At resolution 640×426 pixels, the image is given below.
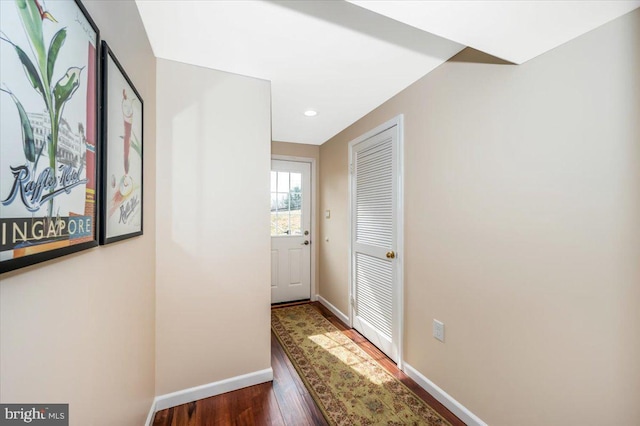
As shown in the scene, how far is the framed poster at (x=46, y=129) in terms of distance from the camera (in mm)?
509

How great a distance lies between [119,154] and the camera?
1.11 m

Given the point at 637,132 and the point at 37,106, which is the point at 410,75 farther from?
the point at 37,106

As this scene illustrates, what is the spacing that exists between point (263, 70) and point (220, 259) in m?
1.39

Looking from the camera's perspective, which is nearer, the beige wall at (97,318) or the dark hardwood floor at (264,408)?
the beige wall at (97,318)

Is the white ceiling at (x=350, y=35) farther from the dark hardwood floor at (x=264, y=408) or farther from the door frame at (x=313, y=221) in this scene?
the dark hardwood floor at (x=264, y=408)

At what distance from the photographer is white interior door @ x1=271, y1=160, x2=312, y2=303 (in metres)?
3.78

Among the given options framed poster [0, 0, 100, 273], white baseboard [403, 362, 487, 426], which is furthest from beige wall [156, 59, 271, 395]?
white baseboard [403, 362, 487, 426]

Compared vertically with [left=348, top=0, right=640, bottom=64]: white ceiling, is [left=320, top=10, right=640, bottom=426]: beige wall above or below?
below

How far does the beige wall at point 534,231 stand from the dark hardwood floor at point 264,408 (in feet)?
1.84

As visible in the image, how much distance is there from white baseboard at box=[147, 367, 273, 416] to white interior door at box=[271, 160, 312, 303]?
67.9 inches

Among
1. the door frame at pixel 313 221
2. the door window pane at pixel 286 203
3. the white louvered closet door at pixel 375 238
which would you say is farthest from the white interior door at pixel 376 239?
the door window pane at pixel 286 203

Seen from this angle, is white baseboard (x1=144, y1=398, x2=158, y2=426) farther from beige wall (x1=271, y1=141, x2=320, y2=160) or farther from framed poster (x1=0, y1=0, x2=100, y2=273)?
beige wall (x1=271, y1=141, x2=320, y2=160)

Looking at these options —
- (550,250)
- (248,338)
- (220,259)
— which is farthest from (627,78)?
(248,338)

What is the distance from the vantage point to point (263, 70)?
1936 millimetres
